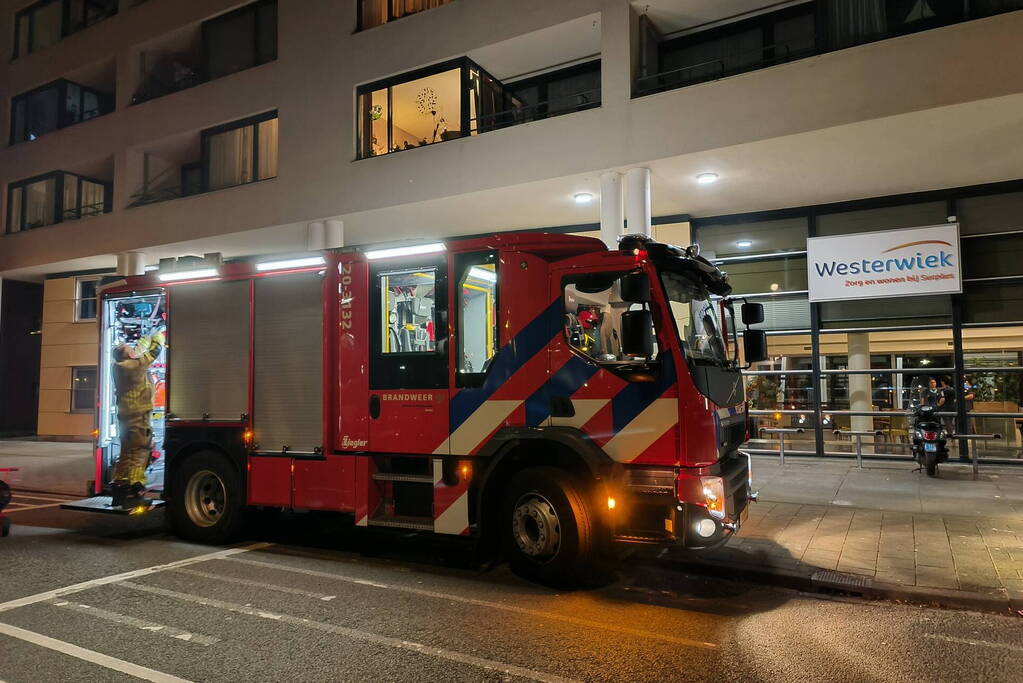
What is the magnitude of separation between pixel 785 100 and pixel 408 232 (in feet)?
29.4

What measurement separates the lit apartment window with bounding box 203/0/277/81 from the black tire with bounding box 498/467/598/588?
1517cm

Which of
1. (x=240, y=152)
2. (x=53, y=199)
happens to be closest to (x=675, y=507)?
(x=240, y=152)

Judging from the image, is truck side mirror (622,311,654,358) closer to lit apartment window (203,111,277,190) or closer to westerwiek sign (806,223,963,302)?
A: westerwiek sign (806,223,963,302)

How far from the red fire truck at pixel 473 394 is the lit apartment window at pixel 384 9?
952 centimetres

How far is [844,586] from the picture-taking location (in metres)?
5.66

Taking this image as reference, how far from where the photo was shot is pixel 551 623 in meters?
4.82

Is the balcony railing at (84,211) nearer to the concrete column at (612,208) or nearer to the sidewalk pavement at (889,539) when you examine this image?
the concrete column at (612,208)

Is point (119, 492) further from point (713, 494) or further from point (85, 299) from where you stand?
point (85, 299)

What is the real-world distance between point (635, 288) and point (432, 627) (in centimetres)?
293

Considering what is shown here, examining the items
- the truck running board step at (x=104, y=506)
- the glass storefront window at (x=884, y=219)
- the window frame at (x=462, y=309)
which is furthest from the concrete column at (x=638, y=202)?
the truck running board step at (x=104, y=506)

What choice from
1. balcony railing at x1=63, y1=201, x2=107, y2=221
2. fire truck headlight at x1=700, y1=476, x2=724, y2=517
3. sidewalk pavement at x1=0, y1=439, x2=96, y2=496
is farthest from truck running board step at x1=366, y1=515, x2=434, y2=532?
balcony railing at x1=63, y1=201, x2=107, y2=221

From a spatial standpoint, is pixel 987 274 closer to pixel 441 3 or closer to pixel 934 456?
pixel 934 456

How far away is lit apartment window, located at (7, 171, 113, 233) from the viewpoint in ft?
69.2

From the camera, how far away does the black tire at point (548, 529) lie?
550cm
